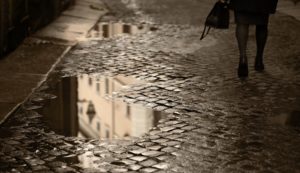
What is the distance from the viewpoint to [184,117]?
267 inches

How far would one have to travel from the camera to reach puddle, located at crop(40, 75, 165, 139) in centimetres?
634

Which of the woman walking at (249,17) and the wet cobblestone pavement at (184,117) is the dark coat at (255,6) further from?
the wet cobblestone pavement at (184,117)

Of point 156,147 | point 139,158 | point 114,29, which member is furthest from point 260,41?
point 114,29

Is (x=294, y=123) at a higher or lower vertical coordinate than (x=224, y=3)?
lower

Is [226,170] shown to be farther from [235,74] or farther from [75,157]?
[235,74]

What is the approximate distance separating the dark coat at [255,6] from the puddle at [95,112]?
68.7 inches

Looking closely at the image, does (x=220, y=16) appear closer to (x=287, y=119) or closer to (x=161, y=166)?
(x=287, y=119)

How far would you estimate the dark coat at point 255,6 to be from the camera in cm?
840

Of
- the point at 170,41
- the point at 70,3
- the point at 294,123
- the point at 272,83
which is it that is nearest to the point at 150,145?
the point at 294,123

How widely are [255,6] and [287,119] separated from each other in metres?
2.22

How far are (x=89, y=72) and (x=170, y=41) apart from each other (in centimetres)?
321

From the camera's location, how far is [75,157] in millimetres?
5488

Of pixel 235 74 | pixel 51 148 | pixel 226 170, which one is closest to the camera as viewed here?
pixel 226 170

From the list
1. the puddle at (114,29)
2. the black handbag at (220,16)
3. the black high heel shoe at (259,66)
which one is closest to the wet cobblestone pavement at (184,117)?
the black high heel shoe at (259,66)
